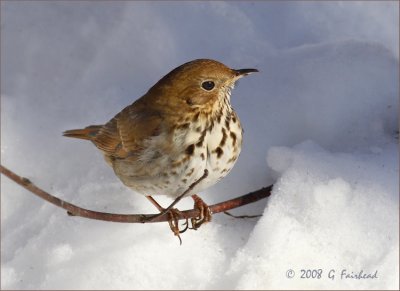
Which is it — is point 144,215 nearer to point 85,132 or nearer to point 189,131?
point 189,131

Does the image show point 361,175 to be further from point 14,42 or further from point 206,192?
point 14,42

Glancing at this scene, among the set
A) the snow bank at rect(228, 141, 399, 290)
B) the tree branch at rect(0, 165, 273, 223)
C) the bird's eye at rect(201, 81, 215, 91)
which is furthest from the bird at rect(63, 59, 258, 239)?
the snow bank at rect(228, 141, 399, 290)

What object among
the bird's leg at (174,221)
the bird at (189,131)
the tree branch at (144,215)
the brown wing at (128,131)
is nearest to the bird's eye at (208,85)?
the bird at (189,131)

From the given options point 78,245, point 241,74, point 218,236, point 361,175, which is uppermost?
point 241,74

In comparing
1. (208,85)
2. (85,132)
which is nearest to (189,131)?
(208,85)

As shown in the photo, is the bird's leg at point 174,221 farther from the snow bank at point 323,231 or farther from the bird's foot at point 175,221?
the snow bank at point 323,231

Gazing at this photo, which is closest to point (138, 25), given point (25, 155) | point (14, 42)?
point (14, 42)
